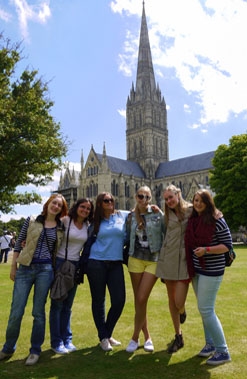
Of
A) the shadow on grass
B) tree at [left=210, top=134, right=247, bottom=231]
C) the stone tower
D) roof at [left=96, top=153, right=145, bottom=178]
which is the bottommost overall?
the shadow on grass

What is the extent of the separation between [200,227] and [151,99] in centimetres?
7394

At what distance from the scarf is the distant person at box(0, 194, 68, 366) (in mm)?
1945

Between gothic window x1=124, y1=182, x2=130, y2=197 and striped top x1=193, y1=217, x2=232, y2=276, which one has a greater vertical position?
gothic window x1=124, y1=182, x2=130, y2=197

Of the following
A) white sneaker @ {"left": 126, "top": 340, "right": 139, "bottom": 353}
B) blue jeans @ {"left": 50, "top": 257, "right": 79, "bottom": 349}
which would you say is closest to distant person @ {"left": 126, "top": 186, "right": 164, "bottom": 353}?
white sneaker @ {"left": 126, "top": 340, "right": 139, "bottom": 353}

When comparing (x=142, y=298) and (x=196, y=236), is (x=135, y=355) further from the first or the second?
(x=196, y=236)

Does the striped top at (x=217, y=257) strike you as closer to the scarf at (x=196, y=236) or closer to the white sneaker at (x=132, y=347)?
the scarf at (x=196, y=236)

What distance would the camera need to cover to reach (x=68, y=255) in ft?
17.2

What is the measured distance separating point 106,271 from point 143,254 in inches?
24.9

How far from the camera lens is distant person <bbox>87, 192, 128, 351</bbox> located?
5090 millimetres

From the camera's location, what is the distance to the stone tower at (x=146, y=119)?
73.9m

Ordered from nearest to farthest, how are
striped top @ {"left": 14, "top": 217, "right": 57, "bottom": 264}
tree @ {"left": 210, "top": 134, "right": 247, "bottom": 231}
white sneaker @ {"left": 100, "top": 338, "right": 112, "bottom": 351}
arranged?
Result: 1. striped top @ {"left": 14, "top": 217, "right": 57, "bottom": 264}
2. white sneaker @ {"left": 100, "top": 338, "right": 112, "bottom": 351}
3. tree @ {"left": 210, "top": 134, "right": 247, "bottom": 231}

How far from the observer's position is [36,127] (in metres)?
17.9

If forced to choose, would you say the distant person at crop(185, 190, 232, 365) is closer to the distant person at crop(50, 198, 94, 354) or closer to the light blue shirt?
the light blue shirt

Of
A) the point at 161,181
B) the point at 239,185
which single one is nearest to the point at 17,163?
the point at 239,185
